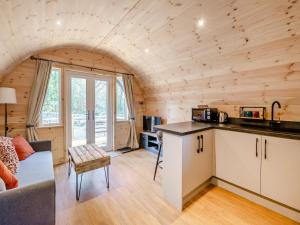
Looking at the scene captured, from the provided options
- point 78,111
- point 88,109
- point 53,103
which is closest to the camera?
point 53,103

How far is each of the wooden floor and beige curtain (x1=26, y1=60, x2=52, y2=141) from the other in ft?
3.96

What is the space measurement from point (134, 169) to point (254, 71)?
275 cm

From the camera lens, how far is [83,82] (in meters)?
3.88

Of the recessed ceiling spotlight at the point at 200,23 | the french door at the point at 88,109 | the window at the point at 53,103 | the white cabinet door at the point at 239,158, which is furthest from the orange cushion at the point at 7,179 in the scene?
the recessed ceiling spotlight at the point at 200,23

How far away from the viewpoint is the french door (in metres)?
3.72

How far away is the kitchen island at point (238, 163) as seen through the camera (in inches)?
73.2

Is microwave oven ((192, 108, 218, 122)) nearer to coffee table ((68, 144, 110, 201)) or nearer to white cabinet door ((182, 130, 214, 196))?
white cabinet door ((182, 130, 214, 196))

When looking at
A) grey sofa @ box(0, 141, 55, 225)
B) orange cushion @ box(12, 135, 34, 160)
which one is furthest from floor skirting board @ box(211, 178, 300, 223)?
orange cushion @ box(12, 135, 34, 160)

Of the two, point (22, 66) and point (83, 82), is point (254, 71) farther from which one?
point (22, 66)

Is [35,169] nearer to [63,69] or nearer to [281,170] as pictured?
[63,69]

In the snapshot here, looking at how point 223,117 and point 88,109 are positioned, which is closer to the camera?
point 223,117

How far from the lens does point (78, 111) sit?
3.82 meters

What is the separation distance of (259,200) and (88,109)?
148 inches

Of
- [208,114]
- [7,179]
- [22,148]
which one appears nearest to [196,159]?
[208,114]
